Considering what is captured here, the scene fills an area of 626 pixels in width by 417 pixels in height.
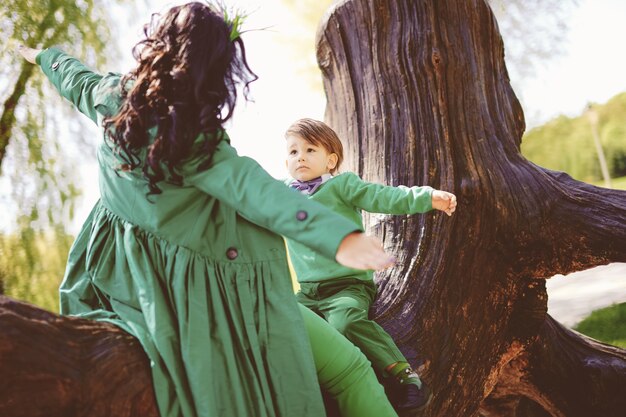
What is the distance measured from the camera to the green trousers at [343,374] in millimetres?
1604

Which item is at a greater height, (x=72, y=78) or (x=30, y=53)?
(x=30, y=53)

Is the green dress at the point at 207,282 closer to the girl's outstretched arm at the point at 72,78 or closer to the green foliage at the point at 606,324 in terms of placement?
the girl's outstretched arm at the point at 72,78

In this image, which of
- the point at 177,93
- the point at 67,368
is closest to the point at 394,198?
the point at 177,93

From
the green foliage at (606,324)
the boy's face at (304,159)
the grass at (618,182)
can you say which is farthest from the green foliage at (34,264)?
the grass at (618,182)

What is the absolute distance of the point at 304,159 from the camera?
2328 mm

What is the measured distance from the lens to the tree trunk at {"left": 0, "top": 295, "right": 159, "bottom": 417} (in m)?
1.21

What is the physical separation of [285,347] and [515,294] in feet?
4.87

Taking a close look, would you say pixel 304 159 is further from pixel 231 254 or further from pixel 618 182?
pixel 618 182

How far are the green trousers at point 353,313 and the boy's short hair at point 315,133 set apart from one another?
20.9 inches

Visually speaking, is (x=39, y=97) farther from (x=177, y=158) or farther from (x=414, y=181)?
(x=177, y=158)

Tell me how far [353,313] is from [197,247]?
676 millimetres

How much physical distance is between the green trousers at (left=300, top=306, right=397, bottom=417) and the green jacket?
1.49 feet

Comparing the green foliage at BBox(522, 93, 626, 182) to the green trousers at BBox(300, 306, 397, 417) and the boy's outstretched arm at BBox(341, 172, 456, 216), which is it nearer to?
the boy's outstretched arm at BBox(341, 172, 456, 216)

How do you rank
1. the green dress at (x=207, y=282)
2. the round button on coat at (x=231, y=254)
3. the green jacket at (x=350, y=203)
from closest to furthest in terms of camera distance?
the green dress at (x=207, y=282)
the round button on coat at (x=231, y=254)
the green jacket at (x=350, y=203)
